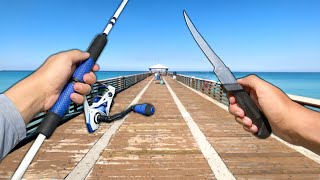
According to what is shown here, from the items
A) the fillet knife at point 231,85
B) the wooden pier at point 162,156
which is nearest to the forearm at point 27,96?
the fillet knife at point 231,85

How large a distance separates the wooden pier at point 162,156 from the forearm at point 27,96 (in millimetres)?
3350

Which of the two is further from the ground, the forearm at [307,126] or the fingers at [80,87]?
the fingers at [80,87]

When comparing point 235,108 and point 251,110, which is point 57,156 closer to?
point 235,108

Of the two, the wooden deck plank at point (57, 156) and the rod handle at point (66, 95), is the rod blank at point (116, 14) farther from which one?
the wooden deck plank at point (57, 156)

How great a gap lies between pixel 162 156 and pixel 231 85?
15.6ft

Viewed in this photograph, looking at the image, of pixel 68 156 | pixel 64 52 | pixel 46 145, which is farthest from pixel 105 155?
pixel 64 52

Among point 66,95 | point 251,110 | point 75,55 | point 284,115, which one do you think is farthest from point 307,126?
point 75,55

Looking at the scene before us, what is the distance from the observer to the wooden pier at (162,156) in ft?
16.1

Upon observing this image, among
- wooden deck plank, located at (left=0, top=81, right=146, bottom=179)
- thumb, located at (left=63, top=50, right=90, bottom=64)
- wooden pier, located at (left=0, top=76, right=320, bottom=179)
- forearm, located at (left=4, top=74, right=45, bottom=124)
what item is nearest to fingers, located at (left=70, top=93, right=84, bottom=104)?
thumb, located at (left=63, top=50, right=90, bottom=64)

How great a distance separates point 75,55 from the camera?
1619 millimetres

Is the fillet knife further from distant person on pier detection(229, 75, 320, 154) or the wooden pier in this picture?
the wooden pier

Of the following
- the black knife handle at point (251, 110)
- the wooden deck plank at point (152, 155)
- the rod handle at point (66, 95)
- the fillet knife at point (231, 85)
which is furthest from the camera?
the wooden deck plank at point (152, 155)

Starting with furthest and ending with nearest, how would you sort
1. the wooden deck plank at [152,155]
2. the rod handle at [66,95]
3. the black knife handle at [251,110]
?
the wooden deck plank at [152,155] < the black knife handle at [251,110] < the rod handle at [66,95]

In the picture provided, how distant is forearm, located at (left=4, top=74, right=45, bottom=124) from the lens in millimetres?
1520
